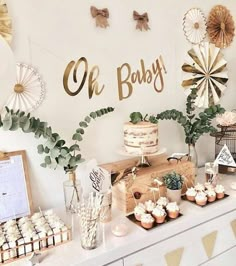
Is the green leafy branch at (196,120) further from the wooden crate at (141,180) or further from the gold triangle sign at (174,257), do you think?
the gold triangle sign at (174,257)

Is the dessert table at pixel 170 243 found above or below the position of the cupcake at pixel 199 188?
below

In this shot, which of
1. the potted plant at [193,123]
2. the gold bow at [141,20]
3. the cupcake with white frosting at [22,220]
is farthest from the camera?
the potted plant at [193,123]

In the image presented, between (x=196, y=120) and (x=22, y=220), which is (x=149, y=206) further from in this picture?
(x=196, y=120)

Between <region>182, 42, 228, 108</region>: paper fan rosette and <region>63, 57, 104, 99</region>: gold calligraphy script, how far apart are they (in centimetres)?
59

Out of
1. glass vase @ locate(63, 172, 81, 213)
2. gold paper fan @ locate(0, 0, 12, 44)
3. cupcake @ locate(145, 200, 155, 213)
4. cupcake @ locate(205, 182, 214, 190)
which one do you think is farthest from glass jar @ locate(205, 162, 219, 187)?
gold paper fan @ locate(0, 0, 12, 44)

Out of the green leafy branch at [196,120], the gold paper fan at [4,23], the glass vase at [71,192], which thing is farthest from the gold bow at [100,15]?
the glass vase at [71,192]

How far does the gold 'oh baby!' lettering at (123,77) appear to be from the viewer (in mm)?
1288

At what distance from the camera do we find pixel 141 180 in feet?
4.12

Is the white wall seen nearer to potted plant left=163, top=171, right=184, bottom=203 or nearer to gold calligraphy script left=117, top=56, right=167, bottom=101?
gold calligraphy script left=117, top=56, right=167, bottom=101

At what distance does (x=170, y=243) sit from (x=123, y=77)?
2.68 ft

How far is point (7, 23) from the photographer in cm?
110

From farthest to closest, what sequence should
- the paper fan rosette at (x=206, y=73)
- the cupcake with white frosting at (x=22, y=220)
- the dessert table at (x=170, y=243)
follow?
1. the paper fan rosette at (x=206, y=73)
2. the cupcake with white frosting at (x=22, y=220)
3. the dessert table at (x=170, y=243)

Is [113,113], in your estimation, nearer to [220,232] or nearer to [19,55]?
[19,55]

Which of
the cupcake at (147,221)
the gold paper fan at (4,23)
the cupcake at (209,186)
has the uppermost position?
the gold paper fan at (4,23)
